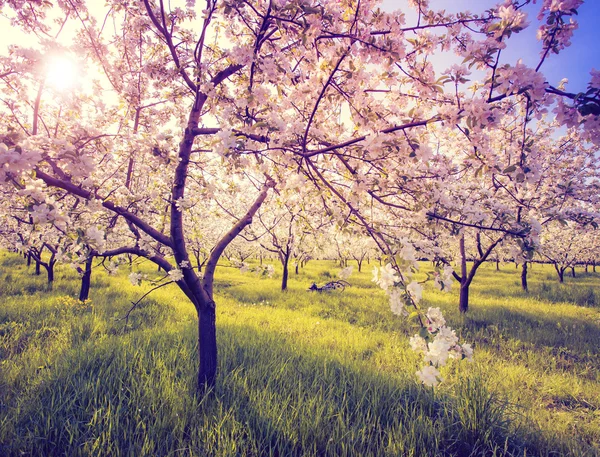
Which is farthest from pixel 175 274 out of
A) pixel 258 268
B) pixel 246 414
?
pixel 246 414

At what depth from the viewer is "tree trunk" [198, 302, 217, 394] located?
359 centimetres

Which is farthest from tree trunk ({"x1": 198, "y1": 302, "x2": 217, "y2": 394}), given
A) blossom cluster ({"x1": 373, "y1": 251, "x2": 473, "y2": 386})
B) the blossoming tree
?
blossom cluster ({"x1": 373, "y1": 251, "x2": 473, "y2": 386})

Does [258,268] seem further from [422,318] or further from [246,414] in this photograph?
[422,318]

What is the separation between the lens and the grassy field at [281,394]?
2836 mm

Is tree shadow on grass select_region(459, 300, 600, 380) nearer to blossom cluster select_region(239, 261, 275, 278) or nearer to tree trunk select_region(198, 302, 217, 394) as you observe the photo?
blossom cluster select_region(239, 261, 275, 278)

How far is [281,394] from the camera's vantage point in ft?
12.0

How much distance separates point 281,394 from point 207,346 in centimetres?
119

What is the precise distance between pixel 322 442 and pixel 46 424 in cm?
293

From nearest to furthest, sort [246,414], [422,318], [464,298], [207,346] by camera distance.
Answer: [422,318] → [246,414] → [207,346] → [464,298]

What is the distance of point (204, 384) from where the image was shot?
3.59 meters

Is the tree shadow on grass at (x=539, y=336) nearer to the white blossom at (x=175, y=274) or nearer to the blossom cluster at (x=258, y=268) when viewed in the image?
the blossom cluster at (x=258, y=268)

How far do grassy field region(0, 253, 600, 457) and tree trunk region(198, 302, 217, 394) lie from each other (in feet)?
0.71

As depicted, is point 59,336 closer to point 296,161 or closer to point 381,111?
point 296,161

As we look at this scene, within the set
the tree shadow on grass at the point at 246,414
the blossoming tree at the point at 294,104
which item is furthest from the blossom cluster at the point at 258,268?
the tree shadow on grass at the point at 246,414
